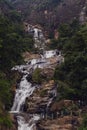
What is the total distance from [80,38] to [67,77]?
4.19 meters

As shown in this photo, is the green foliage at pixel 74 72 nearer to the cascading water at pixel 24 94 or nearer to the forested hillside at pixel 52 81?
the forested hillside at pixel 52 81

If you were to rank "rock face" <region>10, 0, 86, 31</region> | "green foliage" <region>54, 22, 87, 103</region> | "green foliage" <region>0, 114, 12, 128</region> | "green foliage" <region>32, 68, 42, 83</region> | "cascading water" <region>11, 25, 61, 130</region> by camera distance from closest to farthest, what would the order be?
"green foliage" <region>0, 114, 12, 128</region> < "cascading water" <region>11, 25, 61, 130</region> < "green foliage" <region>54, 22, 87, 103</region> < "green foliage" <region>32, 68, 42, 83</region> < "rock face" <region>10, 0, 86, 31</region>

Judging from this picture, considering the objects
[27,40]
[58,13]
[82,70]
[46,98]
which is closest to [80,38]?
[82,70]

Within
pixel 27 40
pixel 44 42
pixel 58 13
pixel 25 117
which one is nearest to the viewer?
pixel 25 117

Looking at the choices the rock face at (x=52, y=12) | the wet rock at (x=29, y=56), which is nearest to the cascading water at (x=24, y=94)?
the wet rock at (x=29, y=56)

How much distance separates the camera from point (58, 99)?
96.7 ft

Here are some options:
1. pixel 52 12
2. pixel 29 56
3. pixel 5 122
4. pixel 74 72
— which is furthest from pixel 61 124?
pixel 52 12

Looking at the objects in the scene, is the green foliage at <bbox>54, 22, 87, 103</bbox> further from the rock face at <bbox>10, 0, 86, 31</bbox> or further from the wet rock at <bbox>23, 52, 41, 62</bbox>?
the rock face at <bbox>10, 0, 86, 31</bbox>

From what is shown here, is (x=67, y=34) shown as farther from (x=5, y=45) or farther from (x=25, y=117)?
(x=25, y=117)

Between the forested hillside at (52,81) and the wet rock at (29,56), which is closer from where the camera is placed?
the forested hillside at (52,81)

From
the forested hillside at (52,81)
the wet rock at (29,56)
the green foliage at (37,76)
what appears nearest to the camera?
the forested hillside at (52,81)

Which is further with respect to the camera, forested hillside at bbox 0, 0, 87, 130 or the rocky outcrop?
forested hillside at bbox 0, 0, 87, 130

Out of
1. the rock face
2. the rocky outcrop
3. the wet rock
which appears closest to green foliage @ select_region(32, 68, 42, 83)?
the rocky outcrop

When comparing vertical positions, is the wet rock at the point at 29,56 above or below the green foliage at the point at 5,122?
above
